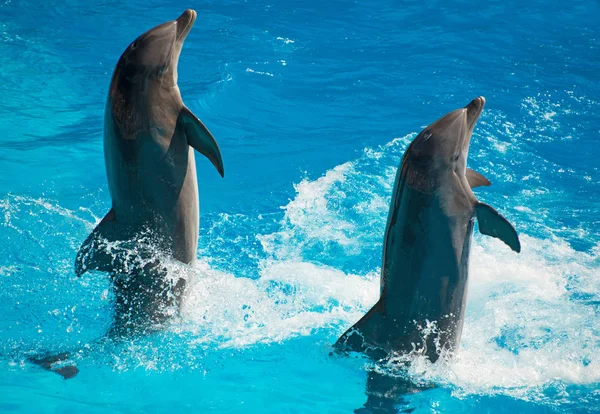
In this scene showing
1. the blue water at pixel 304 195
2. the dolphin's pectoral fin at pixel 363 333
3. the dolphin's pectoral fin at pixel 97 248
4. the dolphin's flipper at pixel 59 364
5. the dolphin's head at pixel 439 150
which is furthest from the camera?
the blue water at pixel 304 195

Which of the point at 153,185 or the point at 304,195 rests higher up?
the point at 304,195

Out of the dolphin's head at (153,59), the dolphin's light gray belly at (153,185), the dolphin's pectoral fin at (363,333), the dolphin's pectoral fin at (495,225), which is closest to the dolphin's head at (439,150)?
the dolphin's pectoral fin at (495,225)

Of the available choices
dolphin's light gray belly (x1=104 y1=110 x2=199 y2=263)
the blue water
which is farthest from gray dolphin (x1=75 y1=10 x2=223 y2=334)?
the blue water

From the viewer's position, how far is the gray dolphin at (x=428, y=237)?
5703mm

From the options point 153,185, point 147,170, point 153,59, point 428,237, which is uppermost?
point 153,59

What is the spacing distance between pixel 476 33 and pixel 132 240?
12.1 meters

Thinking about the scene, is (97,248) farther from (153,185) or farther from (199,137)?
(199,137)

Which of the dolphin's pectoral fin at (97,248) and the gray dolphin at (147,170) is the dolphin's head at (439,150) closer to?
the gray dolphin at (147,170)

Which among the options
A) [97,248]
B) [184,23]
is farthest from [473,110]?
[97,248]

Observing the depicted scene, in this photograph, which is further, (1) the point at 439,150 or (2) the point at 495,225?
(2) the point at 495,225

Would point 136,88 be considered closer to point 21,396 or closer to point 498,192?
point 21,396

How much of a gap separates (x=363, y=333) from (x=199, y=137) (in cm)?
221

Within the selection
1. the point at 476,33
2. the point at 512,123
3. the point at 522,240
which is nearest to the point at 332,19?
the point at 476,33

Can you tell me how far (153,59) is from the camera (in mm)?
5969
